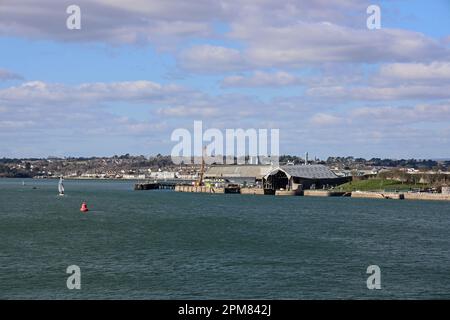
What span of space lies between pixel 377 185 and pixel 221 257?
270 feet

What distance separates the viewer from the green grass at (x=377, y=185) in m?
103

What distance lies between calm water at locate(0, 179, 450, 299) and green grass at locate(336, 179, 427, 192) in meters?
52.6

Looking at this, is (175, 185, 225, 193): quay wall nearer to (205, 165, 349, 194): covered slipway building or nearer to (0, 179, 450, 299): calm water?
(205, 165, 349, 194): covered slipway building

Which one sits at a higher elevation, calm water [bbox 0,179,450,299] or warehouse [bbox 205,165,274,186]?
warehouse [bbox 205,165,274,186]

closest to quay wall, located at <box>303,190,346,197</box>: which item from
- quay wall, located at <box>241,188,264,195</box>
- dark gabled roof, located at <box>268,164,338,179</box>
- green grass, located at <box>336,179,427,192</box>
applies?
green grass, located at <box>336,179,427,192</box>

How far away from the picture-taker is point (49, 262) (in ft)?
90.0

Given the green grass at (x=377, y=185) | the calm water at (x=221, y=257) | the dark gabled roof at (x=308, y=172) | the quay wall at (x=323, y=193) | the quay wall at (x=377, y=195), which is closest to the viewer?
the calm water at (x=221, y=257)

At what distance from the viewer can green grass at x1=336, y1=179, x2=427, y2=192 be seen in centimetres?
10305

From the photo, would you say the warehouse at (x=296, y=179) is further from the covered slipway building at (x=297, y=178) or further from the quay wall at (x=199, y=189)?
the quay wall at (x=199, y=189)

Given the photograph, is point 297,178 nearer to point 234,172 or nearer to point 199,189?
point 199,189

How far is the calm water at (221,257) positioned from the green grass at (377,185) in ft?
173

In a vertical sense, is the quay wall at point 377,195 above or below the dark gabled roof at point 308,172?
below

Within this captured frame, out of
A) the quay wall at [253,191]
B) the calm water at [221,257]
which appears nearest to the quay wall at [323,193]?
the quay wall at [253,191]
